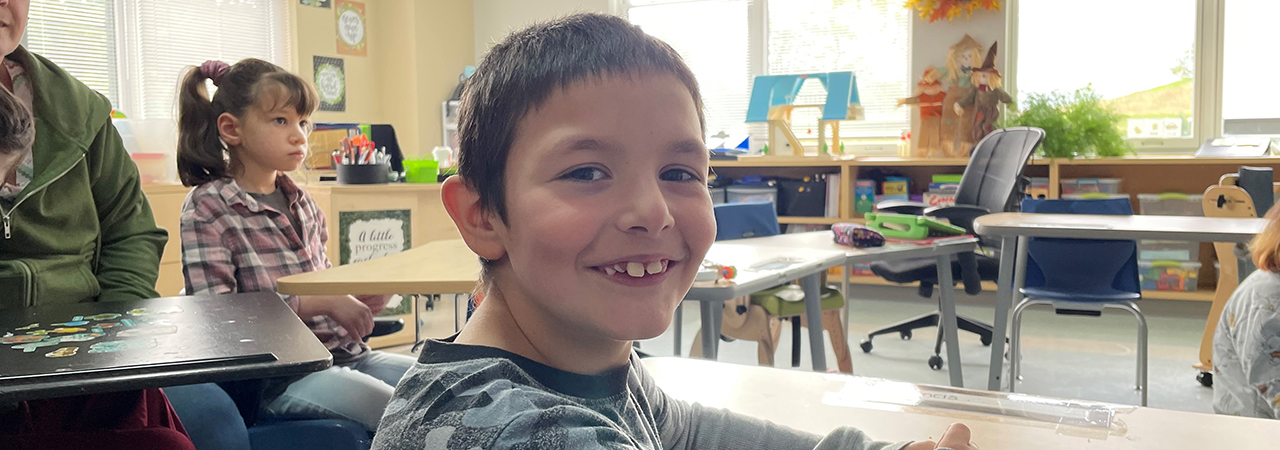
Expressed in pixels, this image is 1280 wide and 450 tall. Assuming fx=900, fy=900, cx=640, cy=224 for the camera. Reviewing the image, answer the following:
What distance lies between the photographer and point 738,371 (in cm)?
104

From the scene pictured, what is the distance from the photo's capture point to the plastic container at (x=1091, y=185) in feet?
15.0

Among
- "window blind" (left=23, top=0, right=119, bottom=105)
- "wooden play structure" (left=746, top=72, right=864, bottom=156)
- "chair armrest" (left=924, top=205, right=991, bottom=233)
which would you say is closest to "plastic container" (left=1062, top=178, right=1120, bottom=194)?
"wooden play structure" (left=746, top=72, right=864, bottom=156)

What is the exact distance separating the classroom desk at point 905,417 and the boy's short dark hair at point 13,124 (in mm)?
903

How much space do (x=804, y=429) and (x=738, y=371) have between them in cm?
20

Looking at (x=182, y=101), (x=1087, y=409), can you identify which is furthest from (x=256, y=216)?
(x=1087, y=409)

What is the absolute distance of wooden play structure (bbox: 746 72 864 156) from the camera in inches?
192

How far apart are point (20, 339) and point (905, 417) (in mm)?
953

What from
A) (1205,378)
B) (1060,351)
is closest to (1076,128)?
(1060,351)

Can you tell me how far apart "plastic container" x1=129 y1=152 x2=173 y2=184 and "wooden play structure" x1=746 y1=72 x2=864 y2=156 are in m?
2.97

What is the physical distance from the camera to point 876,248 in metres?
2.56

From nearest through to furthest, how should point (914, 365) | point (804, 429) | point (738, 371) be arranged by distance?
point (804, 429) < point (738, 371) < point (914, 365)

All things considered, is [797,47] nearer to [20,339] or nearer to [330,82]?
[330,82]

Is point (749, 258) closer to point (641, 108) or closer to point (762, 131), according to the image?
point (641, 108)

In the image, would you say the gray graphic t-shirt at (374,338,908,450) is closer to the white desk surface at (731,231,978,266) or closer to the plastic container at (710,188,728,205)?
the white desk surface at (731,231,978,266)
